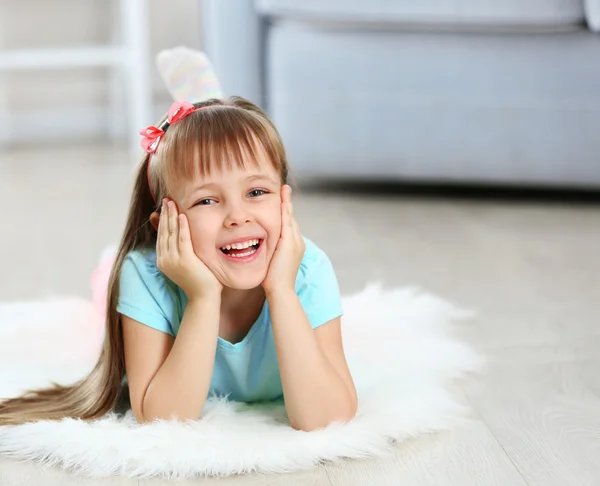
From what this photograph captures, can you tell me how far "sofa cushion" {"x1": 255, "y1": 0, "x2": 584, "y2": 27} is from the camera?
204 centimetres

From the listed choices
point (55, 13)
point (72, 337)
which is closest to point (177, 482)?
point (72, 337)

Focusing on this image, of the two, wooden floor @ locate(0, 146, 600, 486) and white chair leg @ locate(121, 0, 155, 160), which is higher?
white chair leg @ locate(121, 0, 155, 160)

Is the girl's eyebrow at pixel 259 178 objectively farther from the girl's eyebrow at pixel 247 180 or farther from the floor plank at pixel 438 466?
the floor plank at pixel 438 466

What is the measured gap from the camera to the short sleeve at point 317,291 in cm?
106

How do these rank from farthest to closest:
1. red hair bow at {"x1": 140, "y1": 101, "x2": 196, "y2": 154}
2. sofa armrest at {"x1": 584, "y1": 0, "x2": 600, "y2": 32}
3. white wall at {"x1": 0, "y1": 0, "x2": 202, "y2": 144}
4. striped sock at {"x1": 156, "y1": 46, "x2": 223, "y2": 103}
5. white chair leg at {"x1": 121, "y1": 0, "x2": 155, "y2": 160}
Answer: white wall at {"x1": 0, "y1": 0, "x2": 202, "y2": 144} < white chair leg at {"x1": 121, "y1": 0, "x2": 155, "y2": 160} < sofa armrest at {"x1": 584, "y1": 0, "x2": 600, "y2": 32} < striped sock at {"x1": 156, "y1": 46, "x2": 223, "y2": 103} < red hair bow at {"x1": 140, "y1": 101, "x2": 196, "y2": 154}

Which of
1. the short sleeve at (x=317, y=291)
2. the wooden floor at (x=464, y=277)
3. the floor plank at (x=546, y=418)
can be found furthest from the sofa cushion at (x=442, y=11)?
the short sleeve at (x=317, y=291)

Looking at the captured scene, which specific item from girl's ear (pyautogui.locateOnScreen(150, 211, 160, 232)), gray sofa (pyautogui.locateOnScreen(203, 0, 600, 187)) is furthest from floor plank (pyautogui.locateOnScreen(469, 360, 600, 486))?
gray sofa (pyautogui.locateOnScreen(203, 0, 600, 187))

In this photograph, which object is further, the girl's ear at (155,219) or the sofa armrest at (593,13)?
the sofa armrest at (593,13)

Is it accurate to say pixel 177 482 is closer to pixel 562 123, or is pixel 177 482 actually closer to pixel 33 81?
pixel 562 123

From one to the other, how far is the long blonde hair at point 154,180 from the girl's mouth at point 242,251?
0.26 ft

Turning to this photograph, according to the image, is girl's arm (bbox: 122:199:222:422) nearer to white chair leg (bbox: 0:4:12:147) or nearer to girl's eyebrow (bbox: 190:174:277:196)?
girl's eyebrow (bbox: 190:174:277:196)

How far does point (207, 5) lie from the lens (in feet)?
7.63

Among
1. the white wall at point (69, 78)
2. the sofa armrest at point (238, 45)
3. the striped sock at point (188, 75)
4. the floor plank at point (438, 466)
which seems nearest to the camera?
the floor plank at point (438, 466)

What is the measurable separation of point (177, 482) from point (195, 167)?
1.02 feet
